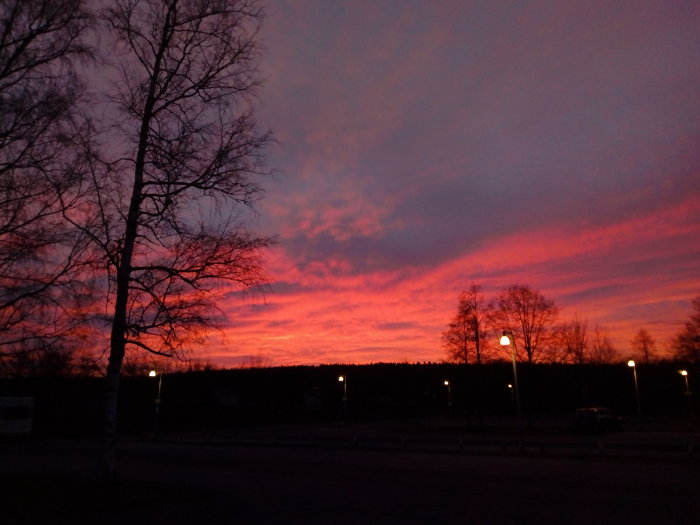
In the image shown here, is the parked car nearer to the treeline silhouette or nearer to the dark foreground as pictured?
the treeline silhouette

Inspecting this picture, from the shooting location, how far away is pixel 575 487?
16.2 meters

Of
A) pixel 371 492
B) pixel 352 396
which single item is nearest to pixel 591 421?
pixel 371 492

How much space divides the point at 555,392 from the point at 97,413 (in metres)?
57.3

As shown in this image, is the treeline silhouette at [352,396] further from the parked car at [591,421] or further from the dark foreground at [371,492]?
the dark foreground at [371,492]

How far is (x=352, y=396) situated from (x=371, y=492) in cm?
8709

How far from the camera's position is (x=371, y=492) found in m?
16.0

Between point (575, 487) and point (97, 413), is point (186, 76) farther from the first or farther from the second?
point (97, 413)

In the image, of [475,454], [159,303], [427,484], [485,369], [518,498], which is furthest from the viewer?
[485,369]

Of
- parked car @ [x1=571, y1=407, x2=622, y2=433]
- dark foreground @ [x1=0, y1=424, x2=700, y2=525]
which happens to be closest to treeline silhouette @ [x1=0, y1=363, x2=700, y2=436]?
parked car @ [x1=571, y1=407, x2=622, y2=433]

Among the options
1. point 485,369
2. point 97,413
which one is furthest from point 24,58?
point 97,413

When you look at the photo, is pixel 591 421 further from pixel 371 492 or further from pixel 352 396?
pixel 352 396

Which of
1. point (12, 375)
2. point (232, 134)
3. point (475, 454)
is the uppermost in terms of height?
point (232, 134)

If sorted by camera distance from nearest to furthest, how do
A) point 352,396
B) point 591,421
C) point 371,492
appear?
point 371,492
point 591,421
point 352,396

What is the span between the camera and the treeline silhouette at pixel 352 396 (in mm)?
57219
